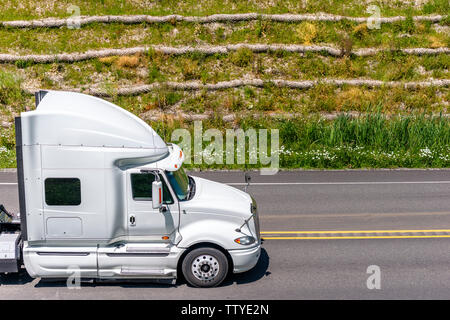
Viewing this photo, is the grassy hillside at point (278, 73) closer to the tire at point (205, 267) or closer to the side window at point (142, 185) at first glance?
the tire at point (205, 267)

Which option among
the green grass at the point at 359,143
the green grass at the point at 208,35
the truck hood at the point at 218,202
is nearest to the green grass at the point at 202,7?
the green grass at the point at 208,35

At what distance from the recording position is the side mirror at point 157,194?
829 centimetres

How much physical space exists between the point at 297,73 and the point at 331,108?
125 inches

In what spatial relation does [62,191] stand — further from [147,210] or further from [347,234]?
[347,234]

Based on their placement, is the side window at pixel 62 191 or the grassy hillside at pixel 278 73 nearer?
the side window at pixel 62 191

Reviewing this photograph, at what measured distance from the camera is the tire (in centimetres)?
880

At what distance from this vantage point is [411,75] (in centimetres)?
2559

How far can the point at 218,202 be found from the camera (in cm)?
917

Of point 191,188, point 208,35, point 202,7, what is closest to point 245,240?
point 191,188

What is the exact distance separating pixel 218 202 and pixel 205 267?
116cm

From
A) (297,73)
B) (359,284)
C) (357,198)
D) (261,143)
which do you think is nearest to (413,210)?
(357,198)

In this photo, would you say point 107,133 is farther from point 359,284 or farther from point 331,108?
point 331,108

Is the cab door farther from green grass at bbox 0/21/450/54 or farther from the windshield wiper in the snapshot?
green grass at bbox 0/21/450/54

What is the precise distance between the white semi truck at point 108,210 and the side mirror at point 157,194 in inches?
0.7
